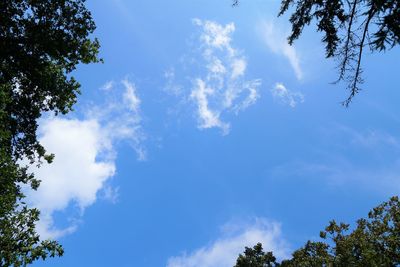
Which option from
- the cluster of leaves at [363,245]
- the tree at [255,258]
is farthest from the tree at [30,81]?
the tree at [255,258]

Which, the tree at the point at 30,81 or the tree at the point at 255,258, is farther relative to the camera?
the tree at the point at 255,258

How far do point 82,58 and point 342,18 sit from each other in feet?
30.9

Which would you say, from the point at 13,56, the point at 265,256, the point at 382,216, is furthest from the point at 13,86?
the point at 265,256

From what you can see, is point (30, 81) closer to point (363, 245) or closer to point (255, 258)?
point (363, 245)

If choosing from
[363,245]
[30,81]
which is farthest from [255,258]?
[30,81]

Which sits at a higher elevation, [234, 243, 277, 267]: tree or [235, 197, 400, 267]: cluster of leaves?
[234, 243, 277, 267]: tree

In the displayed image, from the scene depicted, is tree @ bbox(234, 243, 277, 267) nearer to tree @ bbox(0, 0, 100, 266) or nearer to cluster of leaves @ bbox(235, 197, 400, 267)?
cluster of leaves @ bbox(235, 197, 400, 267)

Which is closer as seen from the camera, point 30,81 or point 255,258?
point 30,81

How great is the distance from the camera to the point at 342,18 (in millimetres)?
7711

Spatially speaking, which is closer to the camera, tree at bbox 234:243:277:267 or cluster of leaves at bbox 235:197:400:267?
cluster of leaves at bbox 235:197:400:267

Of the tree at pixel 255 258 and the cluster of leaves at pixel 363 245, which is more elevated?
the tree at pixel 255 258

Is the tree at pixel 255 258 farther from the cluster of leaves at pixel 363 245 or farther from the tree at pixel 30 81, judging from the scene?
the tree at pixel 30 81

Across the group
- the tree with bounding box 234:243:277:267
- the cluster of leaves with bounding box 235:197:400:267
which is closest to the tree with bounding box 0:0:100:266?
the cluster of leaves with bounding box 235:197:400:267

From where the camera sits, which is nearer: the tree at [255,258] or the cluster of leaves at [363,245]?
the cluster of leaves at [363,245]
